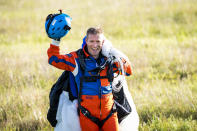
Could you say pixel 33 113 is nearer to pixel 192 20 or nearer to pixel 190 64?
pixel 190 64

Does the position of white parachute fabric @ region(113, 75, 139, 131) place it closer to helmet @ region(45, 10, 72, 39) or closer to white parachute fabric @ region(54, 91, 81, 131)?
white parachute fabric @ region(54, 91, 81, 131)

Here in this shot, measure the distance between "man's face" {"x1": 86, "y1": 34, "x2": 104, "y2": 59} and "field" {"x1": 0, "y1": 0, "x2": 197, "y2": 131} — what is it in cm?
165

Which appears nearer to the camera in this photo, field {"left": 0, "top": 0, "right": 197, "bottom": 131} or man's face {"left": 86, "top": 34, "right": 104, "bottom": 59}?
man's face {"left": 86, "top": 34, "right": 104, "bottom": 59}

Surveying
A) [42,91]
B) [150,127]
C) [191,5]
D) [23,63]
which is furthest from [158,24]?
[150,127]

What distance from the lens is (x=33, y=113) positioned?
5.76 metres

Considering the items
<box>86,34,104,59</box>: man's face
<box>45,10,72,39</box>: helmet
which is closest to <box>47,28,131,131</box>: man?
<box>86,34,104,59</box>: man's face

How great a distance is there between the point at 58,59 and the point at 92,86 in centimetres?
57

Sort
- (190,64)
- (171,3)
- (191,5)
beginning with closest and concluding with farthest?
(190,64) → (191,5) → (171,3)

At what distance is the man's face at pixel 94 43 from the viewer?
420 cm

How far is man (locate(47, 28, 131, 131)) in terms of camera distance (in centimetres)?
414

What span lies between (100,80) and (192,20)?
11886mm

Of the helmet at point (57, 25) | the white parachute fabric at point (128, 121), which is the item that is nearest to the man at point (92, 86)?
the helmet at point (57, 25)

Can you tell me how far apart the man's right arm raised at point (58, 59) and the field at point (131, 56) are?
158 cm

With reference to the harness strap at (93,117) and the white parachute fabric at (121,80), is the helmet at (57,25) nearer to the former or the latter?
the white parachute fabric at (121,80)
